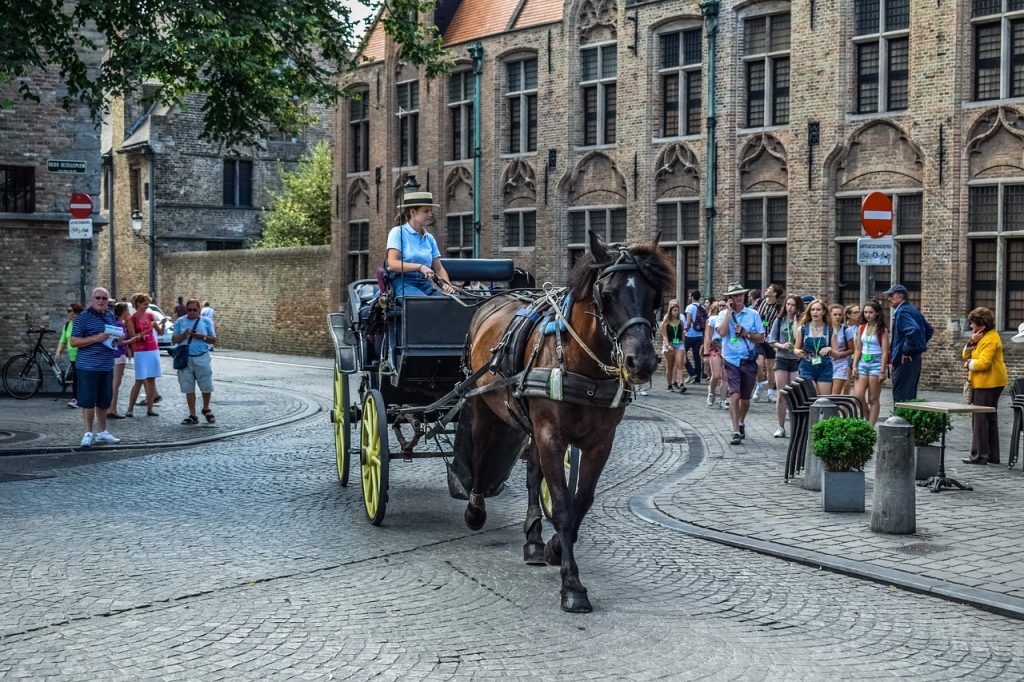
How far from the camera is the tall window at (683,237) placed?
25469 mm

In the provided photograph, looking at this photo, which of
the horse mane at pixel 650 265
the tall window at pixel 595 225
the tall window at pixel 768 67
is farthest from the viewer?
the tall window at pixel 595 225

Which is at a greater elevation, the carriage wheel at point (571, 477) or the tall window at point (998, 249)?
the tall window at point (998, 249)

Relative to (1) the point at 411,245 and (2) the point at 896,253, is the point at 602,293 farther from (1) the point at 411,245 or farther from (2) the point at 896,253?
(2) the point at 896,253

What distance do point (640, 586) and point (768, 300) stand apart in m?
12.0

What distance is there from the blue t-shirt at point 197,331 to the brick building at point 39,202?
15.7ft

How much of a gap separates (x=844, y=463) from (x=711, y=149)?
16.2 m

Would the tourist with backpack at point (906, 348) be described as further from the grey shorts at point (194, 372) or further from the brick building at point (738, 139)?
the grey shorts at point (194, 372)

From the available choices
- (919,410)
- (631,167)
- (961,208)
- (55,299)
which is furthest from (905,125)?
(55,299)

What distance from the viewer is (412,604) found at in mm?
6301

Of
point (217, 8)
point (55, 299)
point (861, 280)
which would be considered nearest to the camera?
point (217, 8)

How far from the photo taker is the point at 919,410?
10.5 m

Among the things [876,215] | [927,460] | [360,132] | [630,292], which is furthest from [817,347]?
[360,132]

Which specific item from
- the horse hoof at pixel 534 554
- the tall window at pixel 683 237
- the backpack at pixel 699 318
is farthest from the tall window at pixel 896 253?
the horse hoof at pixel 534 554

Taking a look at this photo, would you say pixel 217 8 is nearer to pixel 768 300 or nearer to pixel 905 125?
pixel 768 300
